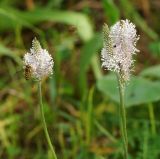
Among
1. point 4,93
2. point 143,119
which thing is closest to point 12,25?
point 4,93

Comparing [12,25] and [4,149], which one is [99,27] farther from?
[4,149]

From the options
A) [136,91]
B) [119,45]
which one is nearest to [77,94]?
[136,91]

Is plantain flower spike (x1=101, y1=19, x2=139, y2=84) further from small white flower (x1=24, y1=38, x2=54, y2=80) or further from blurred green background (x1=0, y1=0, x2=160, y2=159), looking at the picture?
blurred green background (x1=0, y1=0, x2=160, y2=159)

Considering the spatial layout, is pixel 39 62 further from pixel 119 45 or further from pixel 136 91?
pixel 136 91

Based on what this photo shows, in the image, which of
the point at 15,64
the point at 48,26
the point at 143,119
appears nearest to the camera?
the point at 143,119

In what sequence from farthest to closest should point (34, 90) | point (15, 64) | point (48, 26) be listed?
point (48, 26)
point (15, 64)
point (34, 90)

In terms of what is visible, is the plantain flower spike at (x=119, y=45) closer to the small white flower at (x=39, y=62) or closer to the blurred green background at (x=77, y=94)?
the small white flower at (x=39, y=62)
